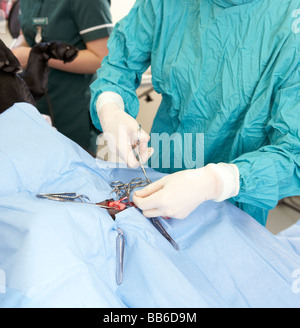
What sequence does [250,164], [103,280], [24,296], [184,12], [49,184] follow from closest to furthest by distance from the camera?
[24,296], [103,280], [250,164], [49,184], [184,12]

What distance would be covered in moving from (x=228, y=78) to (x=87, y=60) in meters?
0.85

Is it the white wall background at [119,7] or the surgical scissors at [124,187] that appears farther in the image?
the white wall background at [119,7]

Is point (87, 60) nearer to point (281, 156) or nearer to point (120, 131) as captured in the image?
point (120, 131)

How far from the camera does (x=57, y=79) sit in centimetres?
163

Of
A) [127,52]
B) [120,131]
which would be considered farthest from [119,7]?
[120,131]

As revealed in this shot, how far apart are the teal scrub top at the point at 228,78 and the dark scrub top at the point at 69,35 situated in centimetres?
42

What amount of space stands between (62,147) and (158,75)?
395 mm

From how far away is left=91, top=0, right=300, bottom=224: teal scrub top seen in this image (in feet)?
2.44

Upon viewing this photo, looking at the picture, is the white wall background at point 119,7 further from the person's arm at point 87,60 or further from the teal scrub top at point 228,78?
the teal scrub top at point 228,78

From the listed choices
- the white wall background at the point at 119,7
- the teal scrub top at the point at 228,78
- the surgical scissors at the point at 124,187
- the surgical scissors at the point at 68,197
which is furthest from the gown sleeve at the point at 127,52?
the white wall background at the point at 119,7

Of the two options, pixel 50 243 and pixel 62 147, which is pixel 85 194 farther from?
pixel 50 243

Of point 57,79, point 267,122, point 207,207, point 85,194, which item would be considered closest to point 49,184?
point 85,194

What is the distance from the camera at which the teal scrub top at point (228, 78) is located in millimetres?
745

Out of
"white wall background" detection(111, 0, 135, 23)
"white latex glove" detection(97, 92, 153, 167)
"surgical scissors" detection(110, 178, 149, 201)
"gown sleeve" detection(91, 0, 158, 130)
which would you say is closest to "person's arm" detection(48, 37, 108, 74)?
"gown sleeve" detection(91, 0, 158, 130)
